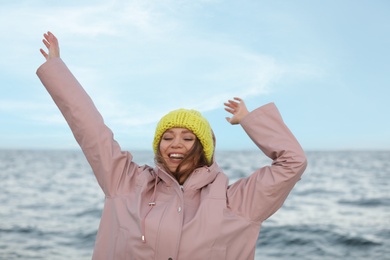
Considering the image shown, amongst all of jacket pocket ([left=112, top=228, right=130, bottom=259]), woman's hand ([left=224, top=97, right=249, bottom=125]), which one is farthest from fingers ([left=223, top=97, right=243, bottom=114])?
jacket pocket ([left=112, top=228, right=130, bottom=259])

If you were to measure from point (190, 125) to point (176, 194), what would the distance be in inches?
16.1

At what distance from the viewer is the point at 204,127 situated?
303 cm

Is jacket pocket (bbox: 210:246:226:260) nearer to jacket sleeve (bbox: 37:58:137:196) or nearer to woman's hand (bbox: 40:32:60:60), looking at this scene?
jacket sleeve (bbox: 37:58:137:196)

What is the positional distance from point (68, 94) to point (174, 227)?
3.19 ft

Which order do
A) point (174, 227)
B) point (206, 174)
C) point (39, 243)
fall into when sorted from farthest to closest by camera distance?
point (39, 243)
point (206, 174)
point (174, 227)

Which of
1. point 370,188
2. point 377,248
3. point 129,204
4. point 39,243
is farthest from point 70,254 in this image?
point 370,188

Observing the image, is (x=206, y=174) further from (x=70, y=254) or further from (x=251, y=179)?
(x=70, y=254)

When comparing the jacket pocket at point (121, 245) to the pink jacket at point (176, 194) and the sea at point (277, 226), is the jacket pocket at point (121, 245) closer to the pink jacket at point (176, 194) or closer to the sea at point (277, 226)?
the pink jacket at point (176, 194)

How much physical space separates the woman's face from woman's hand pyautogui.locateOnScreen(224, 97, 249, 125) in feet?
0.82

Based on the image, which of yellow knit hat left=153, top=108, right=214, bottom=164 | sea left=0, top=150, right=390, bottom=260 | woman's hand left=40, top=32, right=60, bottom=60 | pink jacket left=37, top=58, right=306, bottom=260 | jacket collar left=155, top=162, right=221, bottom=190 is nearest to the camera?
pink jacket left=37, top=58, right=306, bottom=260

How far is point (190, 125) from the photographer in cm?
298

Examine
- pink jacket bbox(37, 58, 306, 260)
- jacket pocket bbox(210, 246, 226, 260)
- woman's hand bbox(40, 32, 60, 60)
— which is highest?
woman's hand bbox(40, 32, 60, 60)

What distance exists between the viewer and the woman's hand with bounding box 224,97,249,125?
2.99 meters

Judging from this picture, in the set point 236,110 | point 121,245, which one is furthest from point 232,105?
point 121,245
